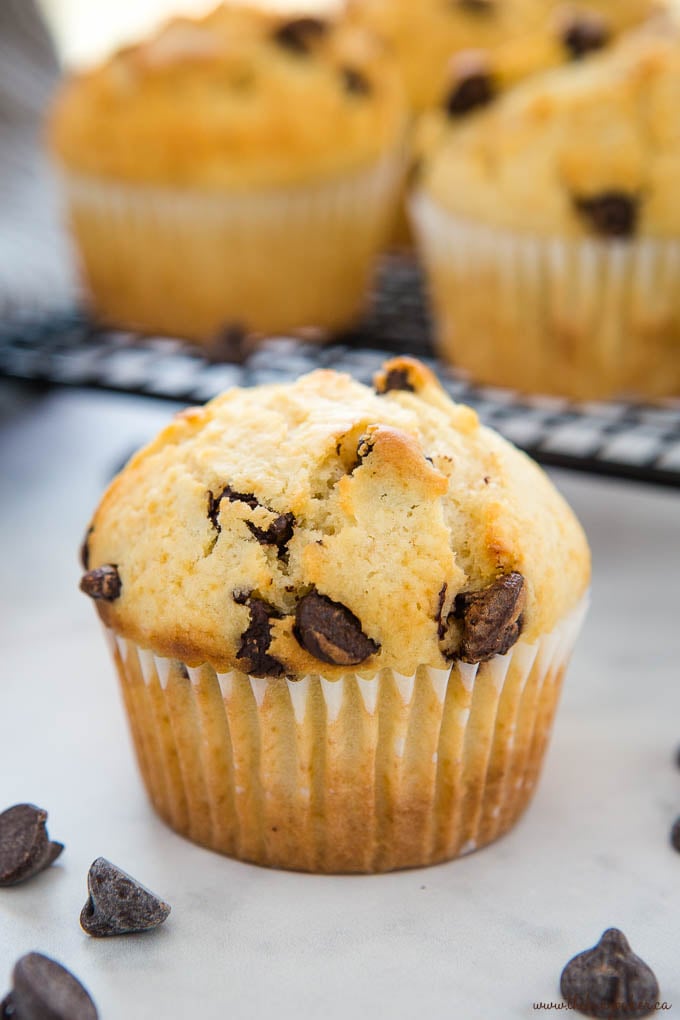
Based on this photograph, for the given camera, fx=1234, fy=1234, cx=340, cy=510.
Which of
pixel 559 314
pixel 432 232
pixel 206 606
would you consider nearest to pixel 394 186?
pixel 432 232

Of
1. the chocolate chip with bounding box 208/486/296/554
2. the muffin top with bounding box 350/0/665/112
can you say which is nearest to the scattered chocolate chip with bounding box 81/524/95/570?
the chocolate chip with bounding box 208/486/296/554

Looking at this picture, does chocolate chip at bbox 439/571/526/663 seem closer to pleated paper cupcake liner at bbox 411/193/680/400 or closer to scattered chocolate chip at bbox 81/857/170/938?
scattered chocolate chip at bbox 81/857/170/938

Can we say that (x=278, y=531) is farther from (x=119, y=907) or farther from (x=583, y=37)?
(x=583, y=37)

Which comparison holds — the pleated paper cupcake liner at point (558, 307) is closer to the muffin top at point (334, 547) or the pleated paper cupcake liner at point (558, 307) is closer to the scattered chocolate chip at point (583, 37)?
the scattered chocolate chip at point (583, 37)

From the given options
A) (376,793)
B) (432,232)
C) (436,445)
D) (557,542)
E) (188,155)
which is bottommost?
(376,793)

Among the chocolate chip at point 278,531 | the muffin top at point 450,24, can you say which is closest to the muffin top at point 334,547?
the chocolate chip at point 278,531

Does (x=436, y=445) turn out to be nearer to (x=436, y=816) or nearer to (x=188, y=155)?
(x=436, y=816)
